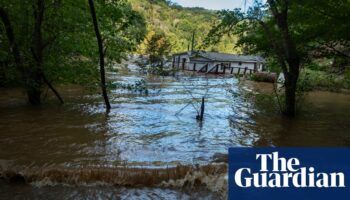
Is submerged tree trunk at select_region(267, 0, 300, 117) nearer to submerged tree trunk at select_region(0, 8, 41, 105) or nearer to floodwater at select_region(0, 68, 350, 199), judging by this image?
floodwater at select_region(0, 68, 350, 199)

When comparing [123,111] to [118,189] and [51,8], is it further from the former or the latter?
[118,189]

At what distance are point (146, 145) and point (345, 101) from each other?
1821 centimetres

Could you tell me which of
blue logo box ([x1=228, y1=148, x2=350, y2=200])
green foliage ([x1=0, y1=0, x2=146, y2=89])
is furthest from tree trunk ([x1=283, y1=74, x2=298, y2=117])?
blue logo box ([x1=228, y1=148, x2=350, y2=200])

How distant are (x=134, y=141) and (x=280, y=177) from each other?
5965 millimetres

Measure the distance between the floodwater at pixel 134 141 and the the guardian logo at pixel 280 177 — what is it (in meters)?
1.77

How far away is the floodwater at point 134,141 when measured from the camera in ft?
26.2

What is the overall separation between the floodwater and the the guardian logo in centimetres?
177

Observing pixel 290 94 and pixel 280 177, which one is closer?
pixel 280 177

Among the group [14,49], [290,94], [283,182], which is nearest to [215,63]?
[290,94]

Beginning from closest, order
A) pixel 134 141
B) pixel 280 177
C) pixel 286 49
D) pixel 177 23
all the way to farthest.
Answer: pixel 280 177 → pixel 134 141 → pixel 286 49 → pixel 177 23

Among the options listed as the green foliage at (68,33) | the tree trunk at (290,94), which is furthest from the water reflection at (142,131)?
the green foliage at (68,33)

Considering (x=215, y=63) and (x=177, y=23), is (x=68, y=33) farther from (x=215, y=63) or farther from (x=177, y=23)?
(x=177, y=23)

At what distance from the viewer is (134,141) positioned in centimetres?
1110

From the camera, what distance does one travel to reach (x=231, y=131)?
13.2m
